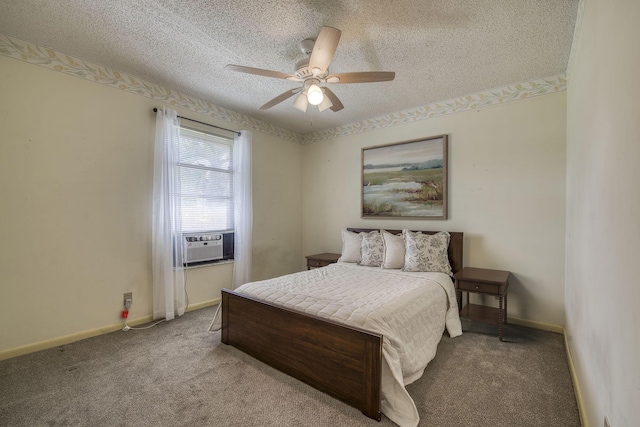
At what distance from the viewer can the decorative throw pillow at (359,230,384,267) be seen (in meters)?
3.54

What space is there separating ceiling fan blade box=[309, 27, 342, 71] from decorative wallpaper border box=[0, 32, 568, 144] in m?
1.62

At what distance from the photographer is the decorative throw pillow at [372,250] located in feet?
11.6

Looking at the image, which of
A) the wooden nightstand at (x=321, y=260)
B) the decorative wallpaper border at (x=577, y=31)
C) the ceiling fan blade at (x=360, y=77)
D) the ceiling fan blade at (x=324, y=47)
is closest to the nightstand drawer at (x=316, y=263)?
the wooden nightstand at (x=321, y=260)

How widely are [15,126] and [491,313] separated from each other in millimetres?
4752

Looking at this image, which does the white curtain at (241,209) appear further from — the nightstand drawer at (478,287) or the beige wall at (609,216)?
the beige wall at (609,216)

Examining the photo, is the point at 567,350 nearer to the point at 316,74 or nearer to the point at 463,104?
the point at 463,104

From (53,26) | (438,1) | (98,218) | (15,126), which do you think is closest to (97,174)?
(98,218)

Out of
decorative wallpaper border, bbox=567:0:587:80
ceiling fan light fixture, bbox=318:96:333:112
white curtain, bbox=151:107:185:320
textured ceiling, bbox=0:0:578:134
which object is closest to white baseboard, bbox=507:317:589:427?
decorative wallpaper border, bbox=567:0:587:80

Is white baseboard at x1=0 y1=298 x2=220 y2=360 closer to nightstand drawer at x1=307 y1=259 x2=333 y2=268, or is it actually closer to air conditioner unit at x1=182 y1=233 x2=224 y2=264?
air conditioner unit at x1=182 y1=233 x2=224 y2=264

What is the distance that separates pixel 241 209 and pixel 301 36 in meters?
2.38

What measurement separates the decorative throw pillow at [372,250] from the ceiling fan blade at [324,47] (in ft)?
7.36

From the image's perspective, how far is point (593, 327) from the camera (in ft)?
4.61

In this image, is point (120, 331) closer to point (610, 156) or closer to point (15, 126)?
point (15, 126)

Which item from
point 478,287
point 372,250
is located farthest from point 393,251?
point 478,287
